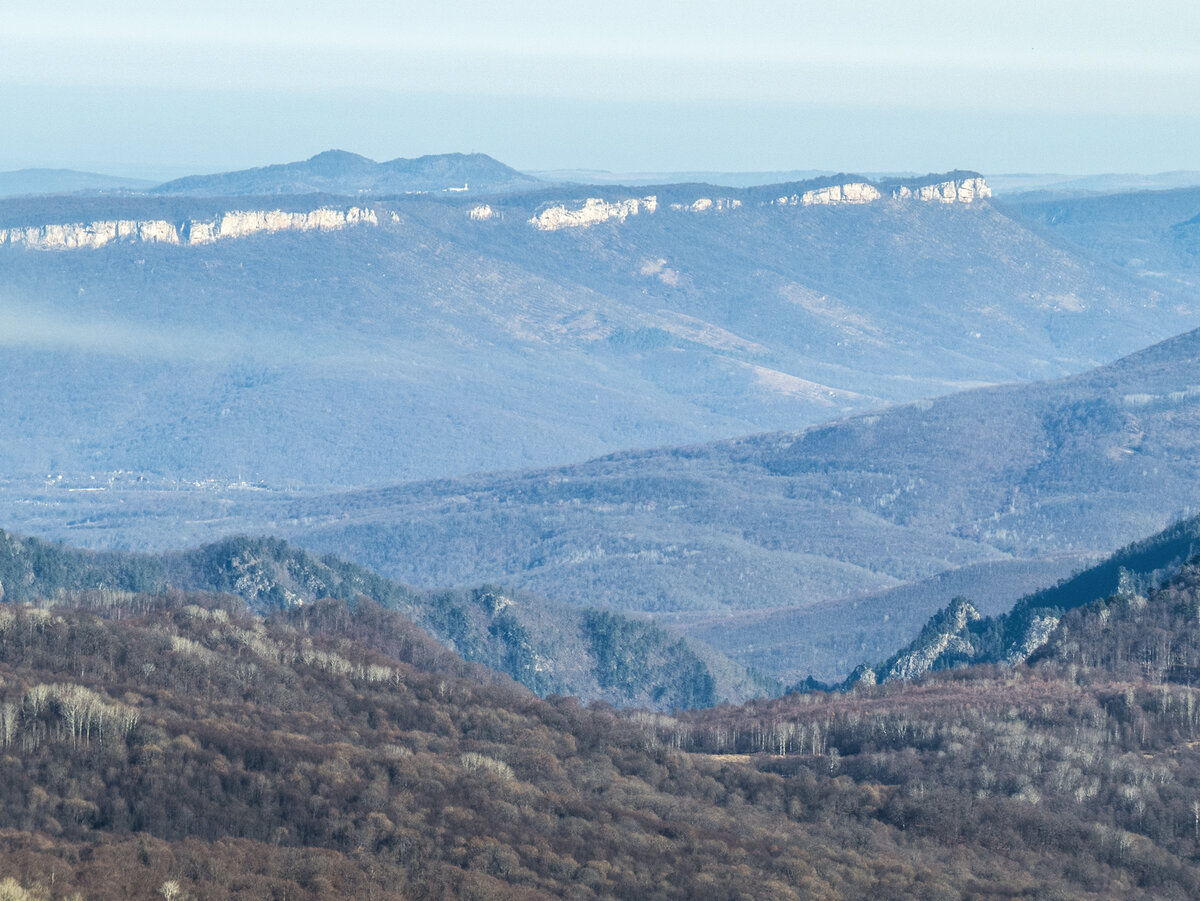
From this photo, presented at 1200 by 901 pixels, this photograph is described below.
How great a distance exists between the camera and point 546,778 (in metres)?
79.8

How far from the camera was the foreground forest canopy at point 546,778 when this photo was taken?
206 feet

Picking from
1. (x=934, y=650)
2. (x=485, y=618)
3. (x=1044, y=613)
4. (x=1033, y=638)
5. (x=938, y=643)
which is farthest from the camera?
(x=485, y=618)

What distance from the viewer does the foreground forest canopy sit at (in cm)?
6278

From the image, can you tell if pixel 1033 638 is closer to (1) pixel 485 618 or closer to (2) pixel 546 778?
(1) pixel 485 618

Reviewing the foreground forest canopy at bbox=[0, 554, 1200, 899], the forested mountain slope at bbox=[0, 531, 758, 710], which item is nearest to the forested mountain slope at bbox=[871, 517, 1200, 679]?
the foreground forest canopy at bbox=[0, 554, 1200, 899]

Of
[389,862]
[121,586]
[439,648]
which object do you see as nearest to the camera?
[389,862]

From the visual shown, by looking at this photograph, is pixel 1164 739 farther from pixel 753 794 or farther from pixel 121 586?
pixel 121 586

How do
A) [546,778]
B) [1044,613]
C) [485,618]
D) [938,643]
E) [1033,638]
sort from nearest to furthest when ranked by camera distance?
[546,778]
[1033,638]
[1044,613]
[938,643]
[485,618]

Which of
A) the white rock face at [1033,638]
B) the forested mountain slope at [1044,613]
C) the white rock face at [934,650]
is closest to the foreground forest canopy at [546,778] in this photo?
the forested mountain slope at [1044,613]

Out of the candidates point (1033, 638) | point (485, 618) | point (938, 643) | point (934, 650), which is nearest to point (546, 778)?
point (1033, 638)

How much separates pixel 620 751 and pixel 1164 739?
23746 mm

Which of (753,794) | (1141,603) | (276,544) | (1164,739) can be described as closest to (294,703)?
(753,794)

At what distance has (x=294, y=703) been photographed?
8519cm

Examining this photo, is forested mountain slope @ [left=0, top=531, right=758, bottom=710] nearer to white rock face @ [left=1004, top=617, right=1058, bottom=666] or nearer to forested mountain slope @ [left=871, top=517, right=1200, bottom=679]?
forested mountain slope @ [left=871, top=517, right=1200, bottom=679]
